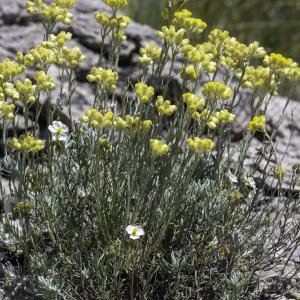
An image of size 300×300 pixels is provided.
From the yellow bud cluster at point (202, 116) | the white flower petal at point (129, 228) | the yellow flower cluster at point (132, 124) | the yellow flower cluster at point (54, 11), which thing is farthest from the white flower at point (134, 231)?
the yellow flower cluster at point (54, 11)

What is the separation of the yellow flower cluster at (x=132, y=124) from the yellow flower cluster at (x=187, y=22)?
537mm

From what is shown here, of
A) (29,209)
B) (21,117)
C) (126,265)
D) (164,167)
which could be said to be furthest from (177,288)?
(21,117)

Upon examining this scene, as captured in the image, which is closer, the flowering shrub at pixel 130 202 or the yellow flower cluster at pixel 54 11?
the flowering shrub at pixel 130 202

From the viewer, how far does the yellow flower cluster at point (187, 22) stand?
2662mm

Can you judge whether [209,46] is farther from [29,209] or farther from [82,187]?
[29,209]

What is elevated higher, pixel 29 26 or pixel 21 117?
pixel 29 26

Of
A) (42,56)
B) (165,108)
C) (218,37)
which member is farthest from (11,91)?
(218,37)

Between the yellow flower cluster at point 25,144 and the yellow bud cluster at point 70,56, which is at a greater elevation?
the yellow bud cluster at point 70,56

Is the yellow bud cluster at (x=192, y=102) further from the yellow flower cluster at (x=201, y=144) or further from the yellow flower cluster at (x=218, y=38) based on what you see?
the yellow flower cluster at (x=218, y=38)

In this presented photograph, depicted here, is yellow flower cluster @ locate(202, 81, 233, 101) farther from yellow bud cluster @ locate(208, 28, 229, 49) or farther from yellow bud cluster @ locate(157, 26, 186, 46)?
yellow bud cluster @ locate(208, 28, 229, 49)

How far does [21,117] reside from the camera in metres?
3.79

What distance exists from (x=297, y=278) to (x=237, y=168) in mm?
600

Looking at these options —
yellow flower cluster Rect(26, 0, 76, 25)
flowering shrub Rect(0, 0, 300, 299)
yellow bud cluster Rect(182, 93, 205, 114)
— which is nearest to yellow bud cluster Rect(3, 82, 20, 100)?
flowering shrub Rect(0, 0, 300, 299)

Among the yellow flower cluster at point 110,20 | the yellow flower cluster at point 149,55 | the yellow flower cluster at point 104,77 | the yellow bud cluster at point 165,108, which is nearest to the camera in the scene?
the yellow bud cluster at point 165,108
